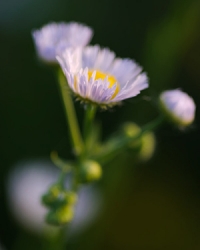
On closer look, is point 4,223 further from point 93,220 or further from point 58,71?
point 58,71

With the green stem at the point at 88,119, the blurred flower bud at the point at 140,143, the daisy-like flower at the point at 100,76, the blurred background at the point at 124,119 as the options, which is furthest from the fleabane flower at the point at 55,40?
the blurred background at the point at 124,119

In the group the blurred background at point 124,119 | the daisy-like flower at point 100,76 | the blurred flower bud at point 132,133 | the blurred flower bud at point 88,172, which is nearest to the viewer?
the daisy-like flower at point 100,76

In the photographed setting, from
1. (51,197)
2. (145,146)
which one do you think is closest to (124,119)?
(145,146)

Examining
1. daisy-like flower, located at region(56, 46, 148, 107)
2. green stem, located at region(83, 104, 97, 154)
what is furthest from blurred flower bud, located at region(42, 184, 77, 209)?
daisy-like flower, located at region(56, 46, 148, 107)

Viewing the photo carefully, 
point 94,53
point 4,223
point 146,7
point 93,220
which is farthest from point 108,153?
point 146,7

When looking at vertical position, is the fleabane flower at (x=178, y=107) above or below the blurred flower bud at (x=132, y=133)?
above

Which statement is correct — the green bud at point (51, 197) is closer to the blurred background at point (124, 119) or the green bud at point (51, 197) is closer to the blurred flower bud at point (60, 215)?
the blurred flower bud at point (60, 215)

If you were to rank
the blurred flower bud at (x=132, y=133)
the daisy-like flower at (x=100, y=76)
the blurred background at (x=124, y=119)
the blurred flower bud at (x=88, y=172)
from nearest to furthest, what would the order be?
the daisy-like flower at (x=100, y=76)
the blurred flower bud at (x=88, y=172)
the blurred flower bud at (x=132, y=133)
the blurred background at (x=124, y=119)
